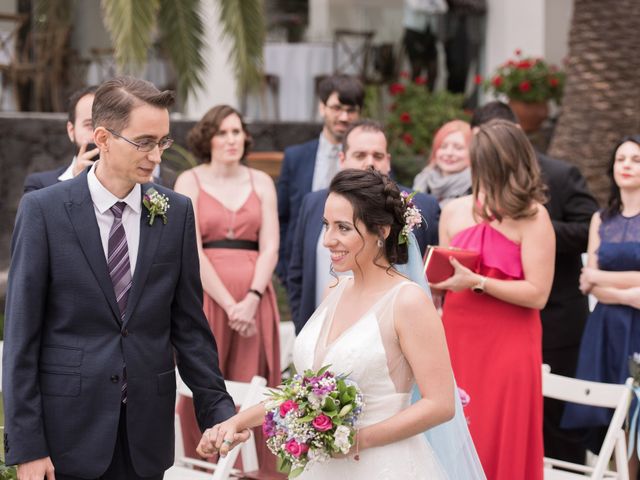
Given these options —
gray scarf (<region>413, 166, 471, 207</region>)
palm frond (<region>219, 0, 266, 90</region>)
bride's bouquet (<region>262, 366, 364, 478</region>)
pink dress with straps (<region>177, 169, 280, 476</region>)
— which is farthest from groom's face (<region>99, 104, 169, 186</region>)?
palm frond (<region>219, 0, 266, 90</region>)

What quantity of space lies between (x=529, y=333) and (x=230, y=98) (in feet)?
32.9

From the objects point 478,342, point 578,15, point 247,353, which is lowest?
point 247,353

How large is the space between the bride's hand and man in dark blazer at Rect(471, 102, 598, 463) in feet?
10.1

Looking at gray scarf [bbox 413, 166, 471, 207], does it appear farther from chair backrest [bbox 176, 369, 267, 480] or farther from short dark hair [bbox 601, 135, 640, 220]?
chair backrest [bbox 176, 369, 267, 480]

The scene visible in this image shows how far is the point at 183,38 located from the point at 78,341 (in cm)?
948

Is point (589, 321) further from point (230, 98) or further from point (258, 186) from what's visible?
point (230, 98)

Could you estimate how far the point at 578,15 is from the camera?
1092cm

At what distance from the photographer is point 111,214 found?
3.42 metres

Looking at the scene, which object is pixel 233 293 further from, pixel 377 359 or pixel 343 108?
pixel 377 359

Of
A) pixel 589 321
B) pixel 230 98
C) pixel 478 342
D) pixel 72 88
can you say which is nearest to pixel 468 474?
pixel 478 342

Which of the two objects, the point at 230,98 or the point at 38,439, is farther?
the point at 230,98

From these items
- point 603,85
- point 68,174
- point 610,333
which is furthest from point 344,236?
point 603,85

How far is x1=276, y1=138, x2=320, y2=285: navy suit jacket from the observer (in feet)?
21.7

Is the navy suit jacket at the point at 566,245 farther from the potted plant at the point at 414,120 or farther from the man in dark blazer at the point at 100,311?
the potted plant at the point at 414,120
